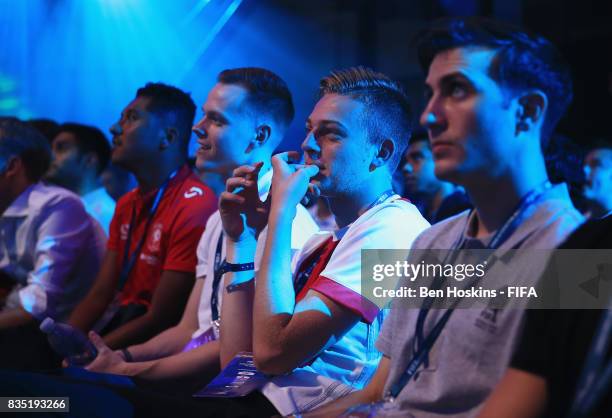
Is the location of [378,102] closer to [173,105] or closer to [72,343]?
[72,343]

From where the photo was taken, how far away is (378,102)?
2.25m

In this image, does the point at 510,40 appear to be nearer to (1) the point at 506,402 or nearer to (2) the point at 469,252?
(2) the point at 469,252

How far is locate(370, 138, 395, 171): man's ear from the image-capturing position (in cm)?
219

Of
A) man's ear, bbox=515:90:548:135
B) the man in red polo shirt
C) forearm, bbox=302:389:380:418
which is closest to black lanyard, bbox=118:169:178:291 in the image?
the man in red polo shirt

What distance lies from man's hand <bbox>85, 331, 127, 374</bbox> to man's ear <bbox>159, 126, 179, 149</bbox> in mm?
1115

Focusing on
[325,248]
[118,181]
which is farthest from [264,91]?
[118,181]

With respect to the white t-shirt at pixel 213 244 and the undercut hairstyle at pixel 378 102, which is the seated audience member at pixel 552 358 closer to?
the undercut hairstyle at pixel 378 102

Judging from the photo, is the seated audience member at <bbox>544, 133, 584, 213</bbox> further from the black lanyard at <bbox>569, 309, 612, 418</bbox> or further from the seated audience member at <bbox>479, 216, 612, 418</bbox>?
the black lanyard at <bbox>569, 309, 612, 418</bbox>

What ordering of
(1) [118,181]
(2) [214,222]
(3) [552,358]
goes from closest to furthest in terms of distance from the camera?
1. (3) [552,358]
2. (2) [214,222]
3. (1) [118,181]

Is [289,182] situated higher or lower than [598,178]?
lower

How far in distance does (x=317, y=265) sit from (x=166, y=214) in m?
1.25

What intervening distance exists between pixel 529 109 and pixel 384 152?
805 millimetres

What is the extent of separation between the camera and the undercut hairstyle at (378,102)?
221cm

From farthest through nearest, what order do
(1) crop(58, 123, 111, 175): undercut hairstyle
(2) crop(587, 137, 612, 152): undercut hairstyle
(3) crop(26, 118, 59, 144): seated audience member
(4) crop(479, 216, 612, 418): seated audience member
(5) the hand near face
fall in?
(3) crop(26, 118, 59, 144): seated audience member → (1) crop(58, 123, 111, 175): undercut hairstyle → (2) crop(587, 137, 612, 152): undercut hairstyle → (5) the hand near face → (4) crop(479, 216, 612, 418): seated audience member
